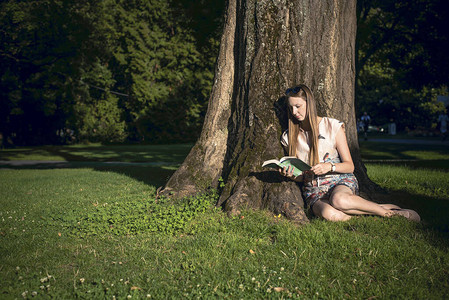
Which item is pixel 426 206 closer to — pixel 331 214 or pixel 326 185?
pixel 326 185

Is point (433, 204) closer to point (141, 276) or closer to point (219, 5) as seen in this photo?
point (141, 276)

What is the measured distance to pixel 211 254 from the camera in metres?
3.83

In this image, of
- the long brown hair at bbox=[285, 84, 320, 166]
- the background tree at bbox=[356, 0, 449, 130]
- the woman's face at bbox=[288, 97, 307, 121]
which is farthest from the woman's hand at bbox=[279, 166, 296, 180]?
the background tree at bbox=[356, 0, 449, 130]

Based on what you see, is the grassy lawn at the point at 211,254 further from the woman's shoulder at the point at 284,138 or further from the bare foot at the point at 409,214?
the woman's shoulder at the point at 284,138

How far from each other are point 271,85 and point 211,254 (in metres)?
2.63

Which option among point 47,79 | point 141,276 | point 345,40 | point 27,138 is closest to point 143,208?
point 141,276

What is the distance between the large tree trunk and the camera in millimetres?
5266

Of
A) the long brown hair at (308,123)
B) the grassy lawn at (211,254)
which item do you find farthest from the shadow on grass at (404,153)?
the long brown hair at (308,123)

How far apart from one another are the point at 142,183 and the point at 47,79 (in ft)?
51.6

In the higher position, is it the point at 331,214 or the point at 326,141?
the point at 326,141

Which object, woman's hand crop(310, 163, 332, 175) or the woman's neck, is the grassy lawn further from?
the woman's neck

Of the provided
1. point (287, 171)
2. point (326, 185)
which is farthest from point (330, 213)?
point (287, 171)

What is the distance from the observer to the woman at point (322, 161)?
471 centimetres

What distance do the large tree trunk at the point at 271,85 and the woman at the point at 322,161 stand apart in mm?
246
